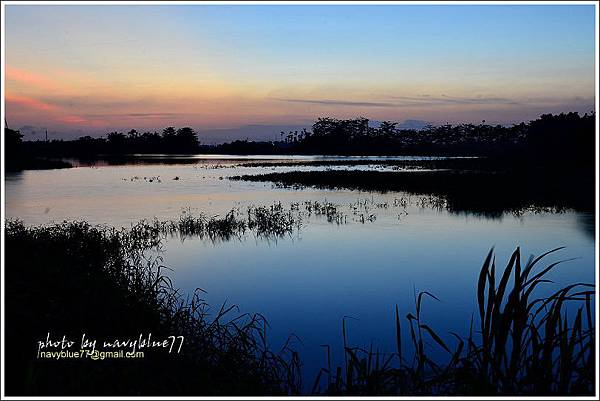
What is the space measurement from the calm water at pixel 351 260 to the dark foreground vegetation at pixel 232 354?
827mm

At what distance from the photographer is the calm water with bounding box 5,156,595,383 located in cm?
998

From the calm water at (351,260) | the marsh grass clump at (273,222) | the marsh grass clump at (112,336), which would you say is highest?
the marsh grass clump at (112,336)

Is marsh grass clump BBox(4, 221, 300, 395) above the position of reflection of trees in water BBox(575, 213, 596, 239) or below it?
above

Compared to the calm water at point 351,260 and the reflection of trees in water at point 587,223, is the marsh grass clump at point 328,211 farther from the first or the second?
the reflection of trees in water at point 587,223

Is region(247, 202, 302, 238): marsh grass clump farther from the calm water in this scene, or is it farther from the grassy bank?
the grassy bank

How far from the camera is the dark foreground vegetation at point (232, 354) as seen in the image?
5.29 metres

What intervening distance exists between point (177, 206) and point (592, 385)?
22.6 m

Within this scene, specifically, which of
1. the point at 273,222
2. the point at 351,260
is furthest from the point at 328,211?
the point at 351,260

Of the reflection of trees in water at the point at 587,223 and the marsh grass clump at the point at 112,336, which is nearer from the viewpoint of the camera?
the marsh grass clump at the point at 112,336

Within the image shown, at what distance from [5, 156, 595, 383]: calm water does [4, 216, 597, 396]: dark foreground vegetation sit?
0.83 meters

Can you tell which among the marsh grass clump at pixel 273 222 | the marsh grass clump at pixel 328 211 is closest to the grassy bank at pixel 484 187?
the marsh grass clump at pixel 328 211

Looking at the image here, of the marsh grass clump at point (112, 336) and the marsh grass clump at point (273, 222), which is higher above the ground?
the marsh grass clump at point (112, 336)

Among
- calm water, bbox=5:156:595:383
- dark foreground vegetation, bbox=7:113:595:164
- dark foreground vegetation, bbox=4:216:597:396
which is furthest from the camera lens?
dark foreground vegetation, bbox=7:113:595:164

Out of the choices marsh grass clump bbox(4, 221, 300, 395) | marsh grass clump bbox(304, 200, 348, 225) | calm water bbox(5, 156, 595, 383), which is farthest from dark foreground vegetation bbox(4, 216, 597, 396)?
marsh grass clump bbox(304, 200, 348, 225)
